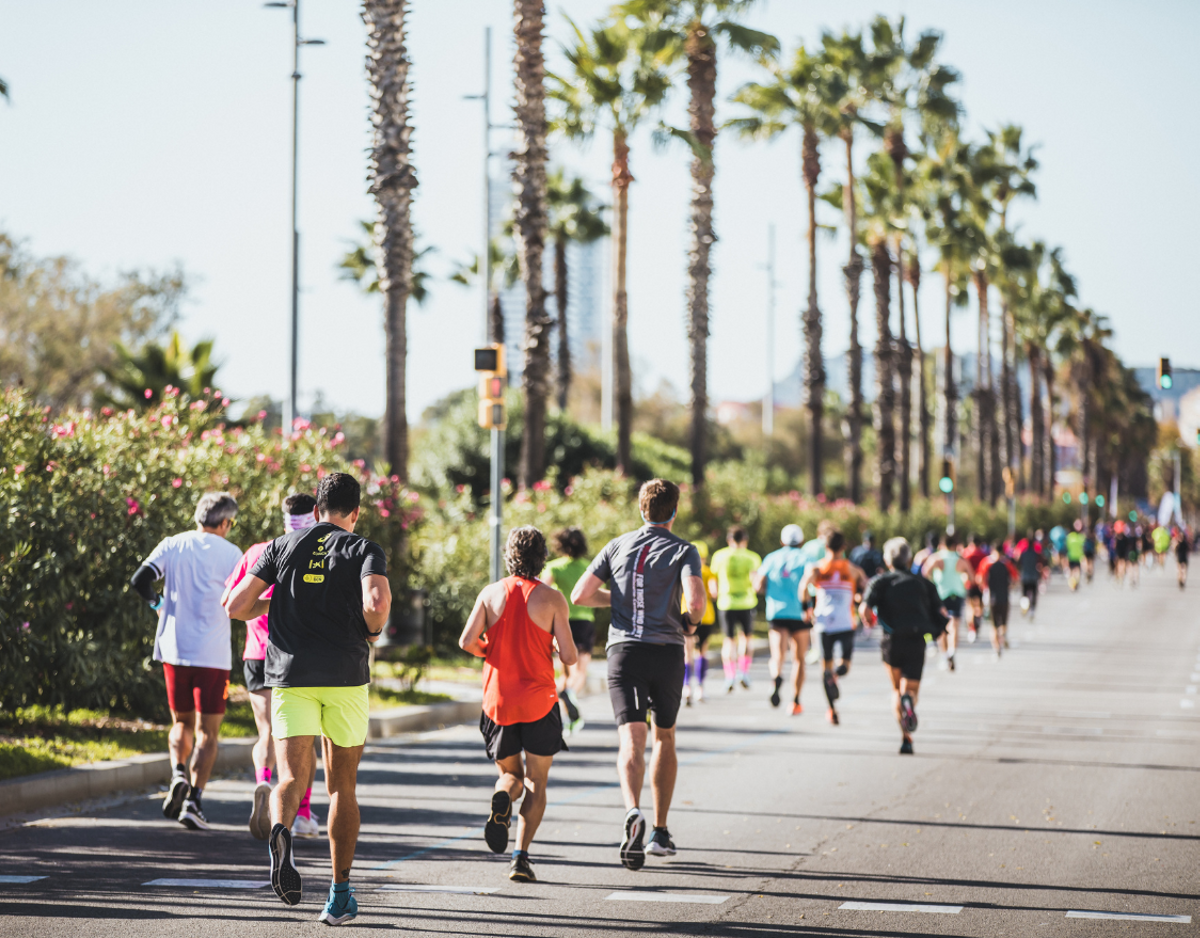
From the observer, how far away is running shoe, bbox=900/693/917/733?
11680mm

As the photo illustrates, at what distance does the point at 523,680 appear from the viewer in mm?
6797

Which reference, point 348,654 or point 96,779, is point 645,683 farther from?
point 96,779

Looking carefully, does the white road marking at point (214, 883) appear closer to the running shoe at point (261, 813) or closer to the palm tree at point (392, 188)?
the running shoe at point (261, 813)

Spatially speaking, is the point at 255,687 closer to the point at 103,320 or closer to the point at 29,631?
the point at 29,631

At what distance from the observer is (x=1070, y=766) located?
11133mm

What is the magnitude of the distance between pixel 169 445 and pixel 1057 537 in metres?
44.1

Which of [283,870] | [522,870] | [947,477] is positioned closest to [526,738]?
[522,870]

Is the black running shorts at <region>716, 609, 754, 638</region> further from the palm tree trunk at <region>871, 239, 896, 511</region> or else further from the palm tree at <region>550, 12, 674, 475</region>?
the palm tree trunk at <region>871, 239, 896, 511</region>

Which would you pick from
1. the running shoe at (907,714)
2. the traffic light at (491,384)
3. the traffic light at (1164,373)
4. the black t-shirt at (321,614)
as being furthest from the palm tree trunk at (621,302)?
the black t-shirt at (321,614)

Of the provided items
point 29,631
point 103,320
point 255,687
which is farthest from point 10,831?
point 103,320

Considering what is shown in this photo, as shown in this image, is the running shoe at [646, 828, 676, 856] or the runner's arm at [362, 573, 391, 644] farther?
the running shoe at [646, 828, 676, 856]

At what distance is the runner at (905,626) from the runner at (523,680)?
18.7ft

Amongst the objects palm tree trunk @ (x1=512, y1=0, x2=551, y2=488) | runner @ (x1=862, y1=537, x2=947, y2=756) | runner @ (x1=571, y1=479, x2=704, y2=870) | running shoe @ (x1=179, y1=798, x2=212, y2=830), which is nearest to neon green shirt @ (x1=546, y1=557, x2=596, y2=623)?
runner @ (x1=862, y1=537, x2=947, y2=756)

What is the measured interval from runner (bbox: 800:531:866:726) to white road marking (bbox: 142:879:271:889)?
7.81 meters
